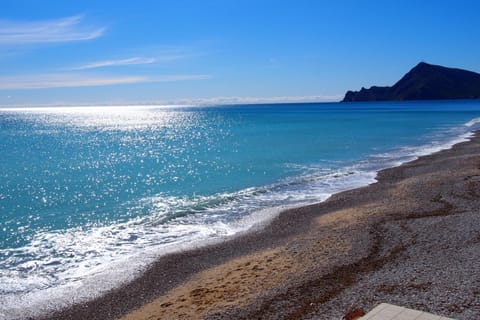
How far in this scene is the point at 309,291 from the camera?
1112 centimetres

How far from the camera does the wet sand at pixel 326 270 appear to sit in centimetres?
1012

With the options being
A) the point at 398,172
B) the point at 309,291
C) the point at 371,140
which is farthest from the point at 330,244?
the point at 371,140

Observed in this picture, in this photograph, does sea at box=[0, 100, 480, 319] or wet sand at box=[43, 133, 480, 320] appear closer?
wet sand at box=[43, 133, 480, 320]

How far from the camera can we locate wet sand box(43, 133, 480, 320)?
399 inches

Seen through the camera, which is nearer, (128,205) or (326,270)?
(326,270)

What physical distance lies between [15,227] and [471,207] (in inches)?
827

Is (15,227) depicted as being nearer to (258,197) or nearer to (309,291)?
(258,197)

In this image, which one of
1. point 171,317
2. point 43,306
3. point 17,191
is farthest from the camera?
point 17,191

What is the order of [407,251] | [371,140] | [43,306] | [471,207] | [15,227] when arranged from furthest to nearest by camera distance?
[371,140] < [15,227] < [471,207] < [407,251] < [43,306]

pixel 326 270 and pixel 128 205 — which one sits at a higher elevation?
pixel 326 270

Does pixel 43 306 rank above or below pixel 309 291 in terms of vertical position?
below

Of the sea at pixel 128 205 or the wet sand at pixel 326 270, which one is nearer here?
the wet sand at pixel 326 270

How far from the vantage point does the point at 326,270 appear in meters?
12.5

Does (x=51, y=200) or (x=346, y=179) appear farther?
(x=346, y=179)
